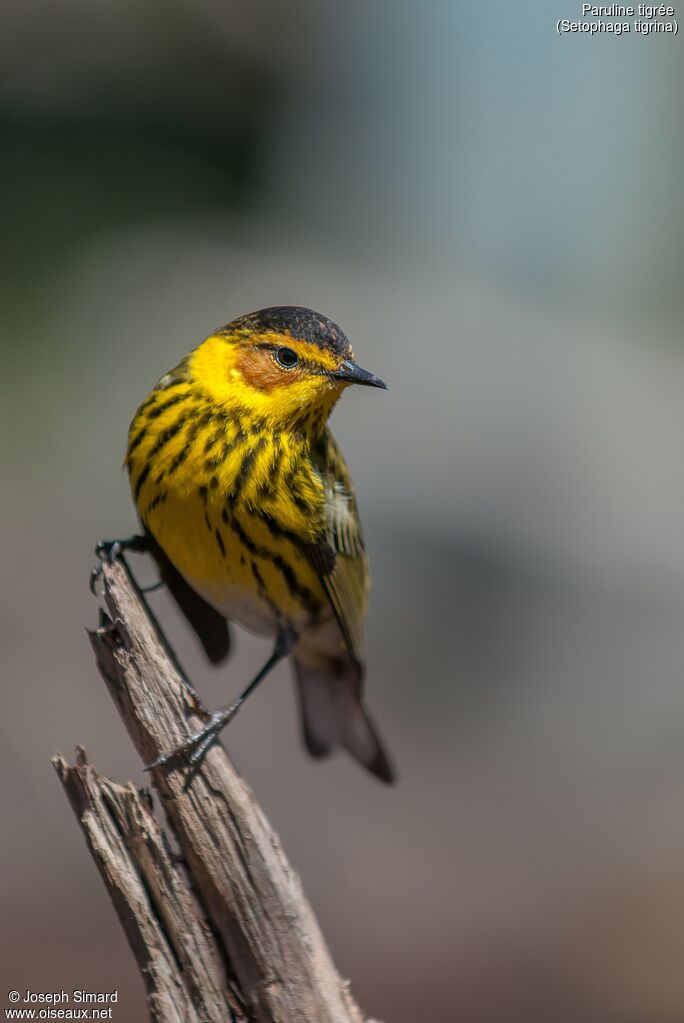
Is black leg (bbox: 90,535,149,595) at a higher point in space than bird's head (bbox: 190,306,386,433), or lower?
lower

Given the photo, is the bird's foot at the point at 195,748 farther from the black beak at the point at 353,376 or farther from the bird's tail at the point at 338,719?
the bird's tail at the point at 338,719

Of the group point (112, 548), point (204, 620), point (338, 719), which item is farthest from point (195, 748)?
point (338, 719)

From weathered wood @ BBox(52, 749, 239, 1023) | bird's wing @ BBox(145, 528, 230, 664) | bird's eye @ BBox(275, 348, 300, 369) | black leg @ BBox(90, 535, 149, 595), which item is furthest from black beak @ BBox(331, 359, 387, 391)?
weathered wood @ BBox(52, 749, 239, 1023)

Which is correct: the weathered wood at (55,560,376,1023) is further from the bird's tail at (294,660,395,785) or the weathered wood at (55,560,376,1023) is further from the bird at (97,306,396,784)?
the bird's tail at (294,660,395,785)

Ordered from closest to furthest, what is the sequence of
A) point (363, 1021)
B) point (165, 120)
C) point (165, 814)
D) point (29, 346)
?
point (363, 1021) < point (165, 814) < point (29, 346) < point (165, 120)

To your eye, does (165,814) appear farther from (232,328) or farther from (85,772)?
(232,328)

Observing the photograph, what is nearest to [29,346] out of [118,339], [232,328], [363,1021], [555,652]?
[118,339]

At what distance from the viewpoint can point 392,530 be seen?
8.59m

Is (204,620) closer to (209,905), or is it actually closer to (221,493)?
(221,493)

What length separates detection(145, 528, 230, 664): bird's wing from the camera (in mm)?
4055

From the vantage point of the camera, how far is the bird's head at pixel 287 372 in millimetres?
3600

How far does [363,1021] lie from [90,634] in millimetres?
1165

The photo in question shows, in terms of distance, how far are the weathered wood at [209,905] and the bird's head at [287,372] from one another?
1.21 meters

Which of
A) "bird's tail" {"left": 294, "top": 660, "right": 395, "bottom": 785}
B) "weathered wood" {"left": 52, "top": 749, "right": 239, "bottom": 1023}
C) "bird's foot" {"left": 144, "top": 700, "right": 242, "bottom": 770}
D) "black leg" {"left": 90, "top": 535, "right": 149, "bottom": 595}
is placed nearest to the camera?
"weathered wood" {"left": 52, "top": 749, "right": 239, "bottom": 1023}
